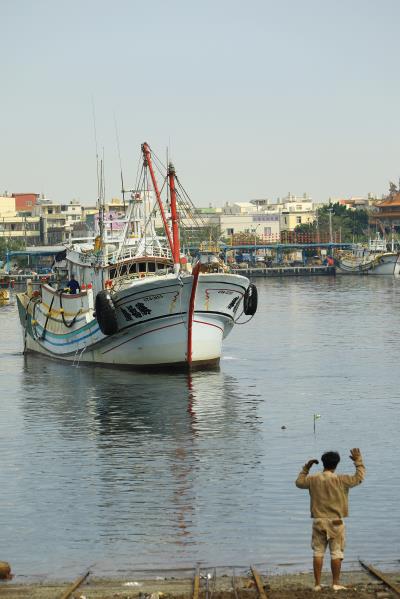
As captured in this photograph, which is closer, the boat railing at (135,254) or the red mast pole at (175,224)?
the red mast pole at (175,224)

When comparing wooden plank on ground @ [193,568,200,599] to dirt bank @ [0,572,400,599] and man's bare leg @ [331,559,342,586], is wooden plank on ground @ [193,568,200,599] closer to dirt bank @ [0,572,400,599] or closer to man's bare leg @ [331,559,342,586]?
dirt bank @ [0,572,400,599]

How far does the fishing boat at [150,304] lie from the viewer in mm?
51562

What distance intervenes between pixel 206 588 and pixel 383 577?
2.82 metres

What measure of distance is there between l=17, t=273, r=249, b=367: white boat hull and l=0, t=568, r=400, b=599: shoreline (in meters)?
30.8

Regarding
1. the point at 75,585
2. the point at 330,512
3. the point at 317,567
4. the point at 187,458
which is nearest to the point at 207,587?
the point at 317,567

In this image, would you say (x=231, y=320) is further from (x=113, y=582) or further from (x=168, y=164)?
(x=113, y=582)

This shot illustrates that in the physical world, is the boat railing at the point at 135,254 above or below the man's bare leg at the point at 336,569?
above

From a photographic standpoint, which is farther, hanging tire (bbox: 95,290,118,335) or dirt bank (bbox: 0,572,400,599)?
hanging tire (bbox: 95,290,118,335)

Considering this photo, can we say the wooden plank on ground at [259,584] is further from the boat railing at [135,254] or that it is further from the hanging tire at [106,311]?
the boat railing at [135,254]

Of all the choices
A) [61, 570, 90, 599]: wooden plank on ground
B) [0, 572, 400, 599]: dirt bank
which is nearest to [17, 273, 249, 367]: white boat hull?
[61, 570, 90, 599]: wooden plank on ground

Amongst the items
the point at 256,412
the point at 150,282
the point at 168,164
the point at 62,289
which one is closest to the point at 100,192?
the point at 62,289

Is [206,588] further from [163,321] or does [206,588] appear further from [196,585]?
[163,321]

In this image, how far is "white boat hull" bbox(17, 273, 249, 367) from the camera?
5131cm

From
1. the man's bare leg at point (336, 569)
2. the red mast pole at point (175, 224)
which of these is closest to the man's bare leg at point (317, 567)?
the man's bare leg at point (336, 569)
